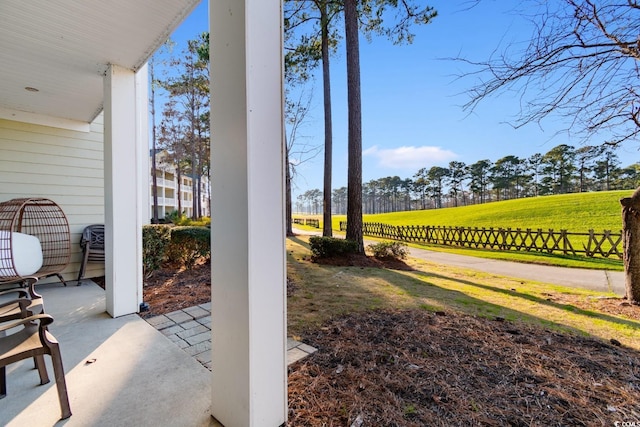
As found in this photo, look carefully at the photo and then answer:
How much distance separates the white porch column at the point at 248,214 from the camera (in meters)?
1.26

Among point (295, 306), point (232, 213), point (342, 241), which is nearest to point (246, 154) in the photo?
point (232, 213)

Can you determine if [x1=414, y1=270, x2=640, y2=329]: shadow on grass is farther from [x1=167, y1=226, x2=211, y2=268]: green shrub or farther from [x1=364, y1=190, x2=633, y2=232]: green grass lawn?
[x1=364, y1=190, x2=633, y2=232]: green grass lawn

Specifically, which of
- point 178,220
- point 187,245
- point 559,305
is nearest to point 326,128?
point 187,245

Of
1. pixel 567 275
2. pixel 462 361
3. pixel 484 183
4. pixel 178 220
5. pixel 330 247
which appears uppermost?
pixel 484 183

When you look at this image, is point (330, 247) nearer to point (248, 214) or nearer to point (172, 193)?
point (248, 214)

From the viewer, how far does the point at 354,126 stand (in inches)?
274

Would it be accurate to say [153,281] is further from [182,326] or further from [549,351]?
[549,351]

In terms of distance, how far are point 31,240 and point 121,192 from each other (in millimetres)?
1701

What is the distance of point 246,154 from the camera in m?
1.25

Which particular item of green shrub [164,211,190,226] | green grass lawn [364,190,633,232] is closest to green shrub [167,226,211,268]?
green shrub [164,211,190,226]

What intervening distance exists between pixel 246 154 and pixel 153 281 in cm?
419

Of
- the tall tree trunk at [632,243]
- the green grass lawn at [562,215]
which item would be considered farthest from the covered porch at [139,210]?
the green grass lawn at [562,215]

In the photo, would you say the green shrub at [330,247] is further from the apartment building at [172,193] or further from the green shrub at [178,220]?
the apartment building at [172,193]

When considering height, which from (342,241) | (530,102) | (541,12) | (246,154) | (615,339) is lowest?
(615,339)
